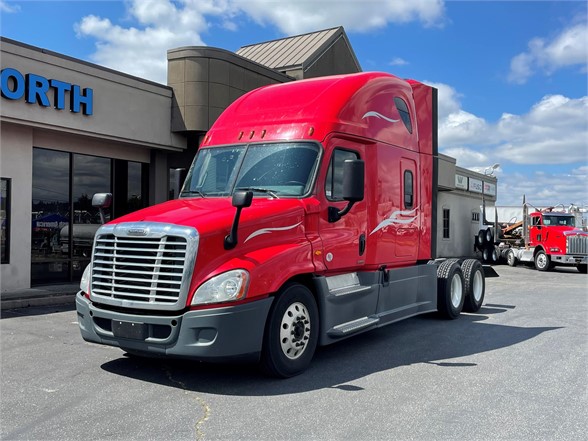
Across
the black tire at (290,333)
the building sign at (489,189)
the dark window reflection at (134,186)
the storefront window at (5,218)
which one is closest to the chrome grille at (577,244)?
the building sign at (489,189)

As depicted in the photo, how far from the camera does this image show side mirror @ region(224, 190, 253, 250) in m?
5.39

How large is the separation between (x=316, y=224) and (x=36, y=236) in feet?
29.5

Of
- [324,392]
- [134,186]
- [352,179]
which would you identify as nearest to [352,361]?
[324,392]

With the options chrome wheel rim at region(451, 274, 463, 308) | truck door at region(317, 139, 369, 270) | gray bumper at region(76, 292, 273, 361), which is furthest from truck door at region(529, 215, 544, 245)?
gray bumper at region(76, 292, 273, 361)

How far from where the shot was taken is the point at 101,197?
696 centimetres

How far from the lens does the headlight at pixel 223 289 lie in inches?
205

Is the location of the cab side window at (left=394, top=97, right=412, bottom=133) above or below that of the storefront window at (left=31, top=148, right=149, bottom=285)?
above

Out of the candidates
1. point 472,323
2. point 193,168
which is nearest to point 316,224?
Result: point 193,168

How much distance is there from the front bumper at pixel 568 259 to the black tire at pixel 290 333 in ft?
66.7

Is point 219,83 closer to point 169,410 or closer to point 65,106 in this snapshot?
point 65,106

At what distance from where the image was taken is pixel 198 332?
5203 mm

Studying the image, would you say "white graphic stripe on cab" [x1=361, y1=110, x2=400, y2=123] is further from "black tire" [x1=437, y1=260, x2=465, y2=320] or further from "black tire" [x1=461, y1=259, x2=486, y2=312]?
"black tire" [x1=461, y1=259, x2=486, y2=312]

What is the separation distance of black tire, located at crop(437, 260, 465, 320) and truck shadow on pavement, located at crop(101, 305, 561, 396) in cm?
36

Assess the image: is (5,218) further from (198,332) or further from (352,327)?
(352,327)
